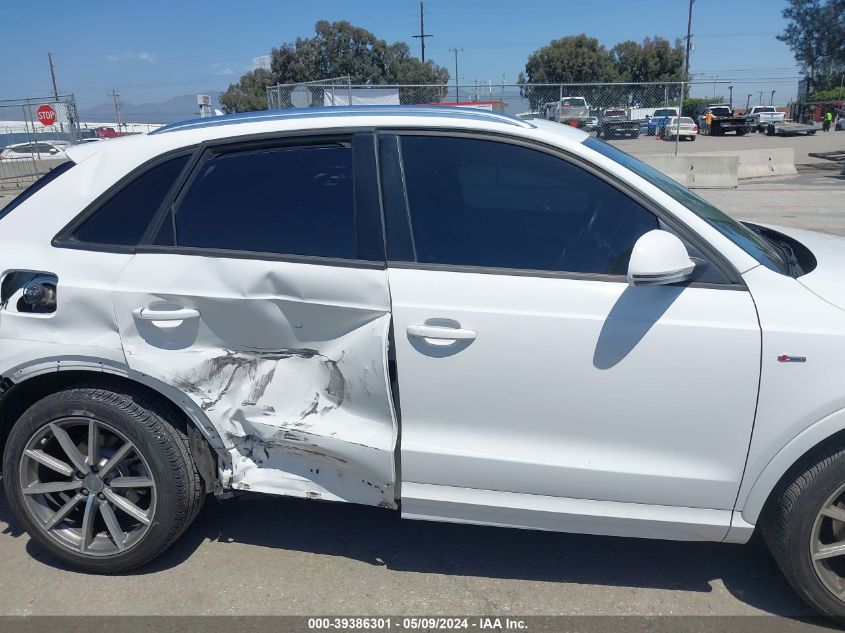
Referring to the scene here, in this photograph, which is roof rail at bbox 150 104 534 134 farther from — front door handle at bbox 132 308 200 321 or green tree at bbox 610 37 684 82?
green tree at bbox 610 37 684 82

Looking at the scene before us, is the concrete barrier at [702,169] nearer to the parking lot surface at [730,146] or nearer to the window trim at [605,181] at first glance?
the parking lot surface at [730,146]

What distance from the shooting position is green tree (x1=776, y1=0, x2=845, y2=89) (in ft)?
159

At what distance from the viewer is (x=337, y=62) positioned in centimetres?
5938

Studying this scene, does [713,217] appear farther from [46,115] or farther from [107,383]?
[46,115]

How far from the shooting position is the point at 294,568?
10.2ft

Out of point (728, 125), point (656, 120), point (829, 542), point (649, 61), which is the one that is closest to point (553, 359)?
point (829, 542)

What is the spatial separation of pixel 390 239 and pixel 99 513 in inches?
69.9

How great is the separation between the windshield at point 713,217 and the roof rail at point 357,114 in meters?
0.39

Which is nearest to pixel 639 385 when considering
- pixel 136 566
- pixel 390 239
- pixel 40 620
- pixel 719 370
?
pixel 719 370

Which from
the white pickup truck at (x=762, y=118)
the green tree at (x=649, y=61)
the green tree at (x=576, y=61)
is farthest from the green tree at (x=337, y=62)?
the white pickup truck at (x=762, y=118)

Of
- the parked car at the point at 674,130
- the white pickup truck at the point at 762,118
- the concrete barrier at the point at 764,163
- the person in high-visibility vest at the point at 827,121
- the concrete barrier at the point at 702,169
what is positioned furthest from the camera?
the person in high-visibility vest at the point at 827,121

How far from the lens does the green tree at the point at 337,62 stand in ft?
191

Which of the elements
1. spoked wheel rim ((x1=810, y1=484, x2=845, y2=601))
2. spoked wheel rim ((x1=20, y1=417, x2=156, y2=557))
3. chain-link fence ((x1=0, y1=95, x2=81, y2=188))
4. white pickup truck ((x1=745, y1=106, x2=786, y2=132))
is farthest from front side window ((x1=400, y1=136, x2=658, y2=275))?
white pickup truck ((x1=745, y1=106, x2=786, y2=132))

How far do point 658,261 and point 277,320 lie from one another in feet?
4.77
